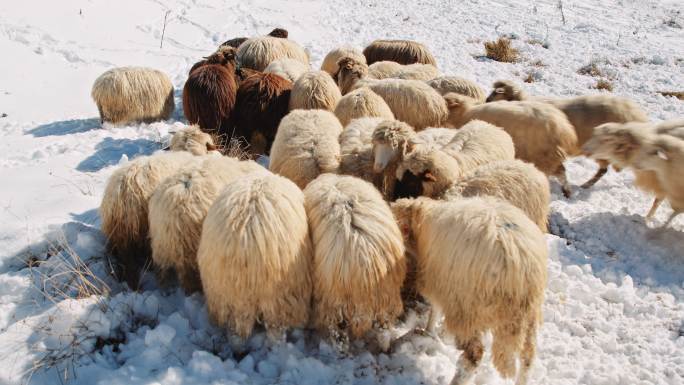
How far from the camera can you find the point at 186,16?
1269 cm

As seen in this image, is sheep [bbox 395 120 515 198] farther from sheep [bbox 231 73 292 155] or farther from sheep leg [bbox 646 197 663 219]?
sheep [bbox 231 73 292 155]

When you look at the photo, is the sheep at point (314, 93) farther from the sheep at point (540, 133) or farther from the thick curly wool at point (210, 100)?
the sheep at point (540, 133)

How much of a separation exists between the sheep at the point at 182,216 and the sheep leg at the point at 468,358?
1.86m

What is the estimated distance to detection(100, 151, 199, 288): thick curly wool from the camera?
3.92 meters

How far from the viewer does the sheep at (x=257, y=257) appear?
3.12 m

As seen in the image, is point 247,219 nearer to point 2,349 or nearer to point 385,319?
point 385,319

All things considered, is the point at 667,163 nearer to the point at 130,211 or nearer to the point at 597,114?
the point at 597,114

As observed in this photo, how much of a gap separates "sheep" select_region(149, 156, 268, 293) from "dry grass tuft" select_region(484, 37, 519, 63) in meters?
9.19

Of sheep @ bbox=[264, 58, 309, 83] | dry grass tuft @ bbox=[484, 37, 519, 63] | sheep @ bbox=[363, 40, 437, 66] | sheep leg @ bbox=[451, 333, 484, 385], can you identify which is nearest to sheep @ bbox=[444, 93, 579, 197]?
sheep @ bbox=[264, 58, 309, 83]

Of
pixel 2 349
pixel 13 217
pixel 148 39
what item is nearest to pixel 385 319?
pixel 2 349

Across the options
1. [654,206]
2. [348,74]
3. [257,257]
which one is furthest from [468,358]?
[348,74]

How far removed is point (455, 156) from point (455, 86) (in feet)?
8.76

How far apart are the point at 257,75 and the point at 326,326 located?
4.24 metres

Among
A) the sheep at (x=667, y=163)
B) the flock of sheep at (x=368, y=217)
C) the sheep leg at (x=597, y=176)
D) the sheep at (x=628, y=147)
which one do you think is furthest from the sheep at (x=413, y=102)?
the sheep at (x=667, y=163)
